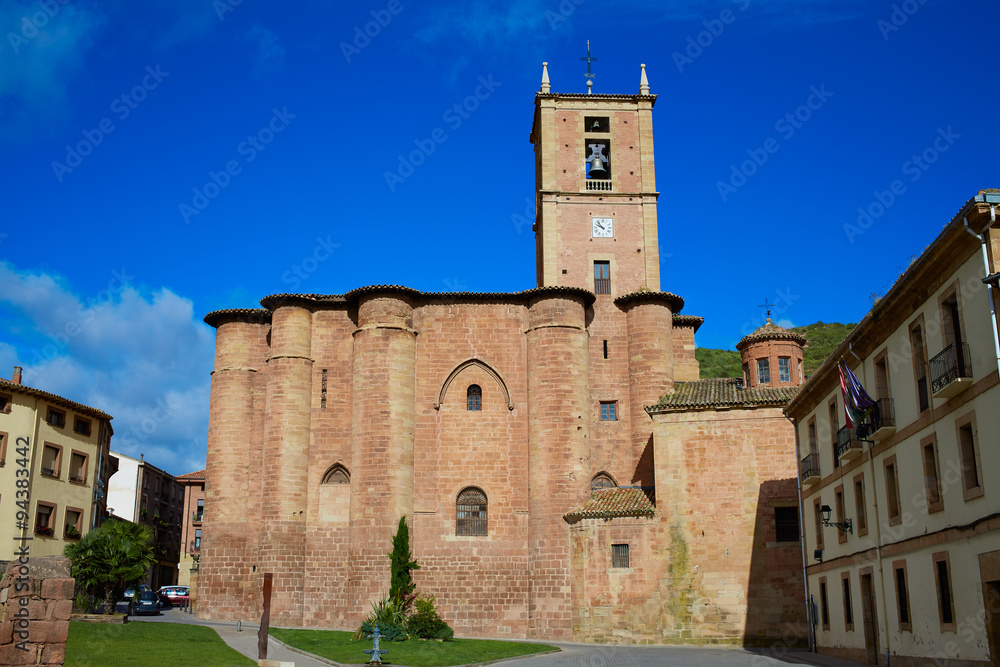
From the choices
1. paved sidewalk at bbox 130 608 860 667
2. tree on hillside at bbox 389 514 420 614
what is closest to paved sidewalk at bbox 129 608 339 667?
paved sidewalk at bbox 130 608 860 667

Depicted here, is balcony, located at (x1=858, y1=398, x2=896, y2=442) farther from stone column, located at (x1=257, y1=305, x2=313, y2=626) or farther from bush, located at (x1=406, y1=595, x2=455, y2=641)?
stone column, located at (x1=257, y1=305, x2=313, y2=626)

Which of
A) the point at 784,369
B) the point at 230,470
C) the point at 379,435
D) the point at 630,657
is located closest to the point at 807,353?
the point at 784,369

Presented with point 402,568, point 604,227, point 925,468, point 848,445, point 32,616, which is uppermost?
point 604,227

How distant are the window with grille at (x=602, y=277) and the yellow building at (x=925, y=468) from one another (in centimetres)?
1417

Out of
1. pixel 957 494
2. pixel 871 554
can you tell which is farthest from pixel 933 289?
pixel 871 554

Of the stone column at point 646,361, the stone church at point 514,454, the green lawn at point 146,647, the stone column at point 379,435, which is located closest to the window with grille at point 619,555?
the stone church at point 514,454

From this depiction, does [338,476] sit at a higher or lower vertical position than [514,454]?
lower

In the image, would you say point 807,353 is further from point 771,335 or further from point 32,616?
point 32,616

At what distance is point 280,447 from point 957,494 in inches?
943

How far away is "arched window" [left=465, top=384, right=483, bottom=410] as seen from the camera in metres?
34.3

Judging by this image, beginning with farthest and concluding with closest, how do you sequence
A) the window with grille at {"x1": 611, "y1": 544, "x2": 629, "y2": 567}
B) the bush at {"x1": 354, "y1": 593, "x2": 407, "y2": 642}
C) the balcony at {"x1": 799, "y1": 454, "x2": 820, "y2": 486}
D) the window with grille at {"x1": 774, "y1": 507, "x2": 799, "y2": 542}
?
the window with grille at {"x1": 611, "y1": 544, "x2": 629, "y2": 567} → the window with grille at {"x1": 774, "y1": 507, "x2": 799, "y2": 542} → the bush at {"x1": 354, "y1": 593, "x2": 407, "y2": 642} → the balcony at {"x1": 799, "y1": 454, "x2": 820, "y2": 486}

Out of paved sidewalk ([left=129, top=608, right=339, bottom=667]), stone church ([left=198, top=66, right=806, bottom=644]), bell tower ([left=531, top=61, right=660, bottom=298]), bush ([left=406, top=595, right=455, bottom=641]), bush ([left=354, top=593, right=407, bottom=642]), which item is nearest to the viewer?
paved sidewalk ([left=129, top=608, right=339, bottom=667])

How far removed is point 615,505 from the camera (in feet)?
100

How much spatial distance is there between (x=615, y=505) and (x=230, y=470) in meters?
14.5
